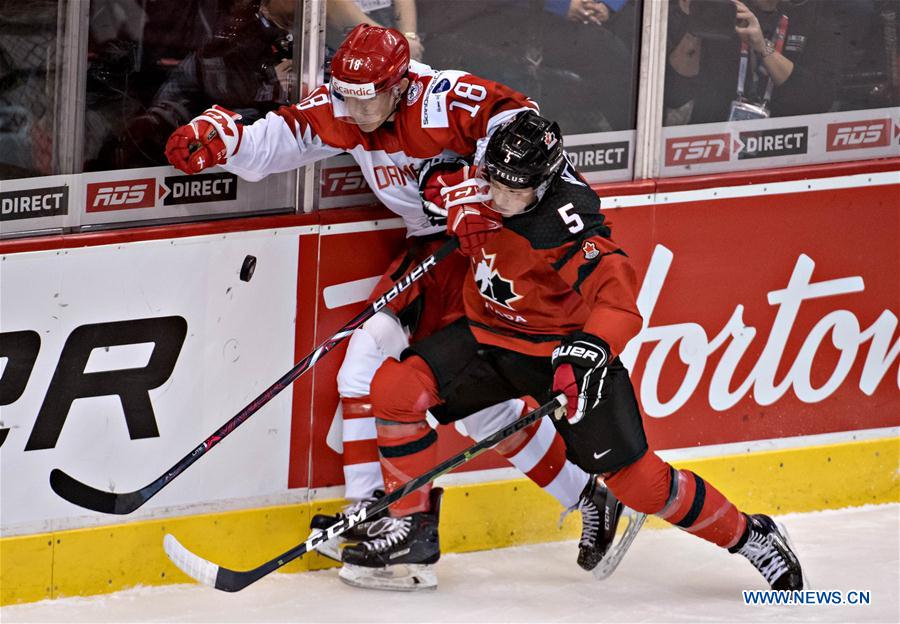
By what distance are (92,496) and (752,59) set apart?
232 centimetres

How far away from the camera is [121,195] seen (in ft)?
12.7

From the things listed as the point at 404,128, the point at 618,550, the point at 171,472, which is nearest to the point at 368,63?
the point at 404,128

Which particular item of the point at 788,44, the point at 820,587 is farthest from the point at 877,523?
the point at 788,44

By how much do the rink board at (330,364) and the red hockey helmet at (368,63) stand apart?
469 mm

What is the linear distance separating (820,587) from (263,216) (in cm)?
182

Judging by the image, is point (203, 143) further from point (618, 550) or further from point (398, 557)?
point (618, 550)

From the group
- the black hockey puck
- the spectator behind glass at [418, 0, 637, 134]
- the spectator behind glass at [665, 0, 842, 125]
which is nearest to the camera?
the black hockey puck

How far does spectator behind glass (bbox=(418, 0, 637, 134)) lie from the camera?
4.23 m

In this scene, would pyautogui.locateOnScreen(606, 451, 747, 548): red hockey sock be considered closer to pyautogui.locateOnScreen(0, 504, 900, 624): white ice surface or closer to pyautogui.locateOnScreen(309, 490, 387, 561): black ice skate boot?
pyautogui.locateOnScreen(0, 504, 900, 624): white ice surface

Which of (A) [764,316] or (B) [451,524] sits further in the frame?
(A) [764,316]

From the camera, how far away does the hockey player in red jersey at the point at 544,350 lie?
3664 millimetres

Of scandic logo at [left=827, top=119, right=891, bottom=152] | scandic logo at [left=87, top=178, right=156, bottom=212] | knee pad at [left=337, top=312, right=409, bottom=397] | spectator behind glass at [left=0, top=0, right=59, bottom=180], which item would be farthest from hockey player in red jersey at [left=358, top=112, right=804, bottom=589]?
scandic logo at [left=827, top=119, right=891, bottom=152]

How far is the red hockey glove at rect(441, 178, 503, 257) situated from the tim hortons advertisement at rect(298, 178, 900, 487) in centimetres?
74

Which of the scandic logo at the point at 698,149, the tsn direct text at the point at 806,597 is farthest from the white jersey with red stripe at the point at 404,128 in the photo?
the tsn direct text at the point at 806,597
